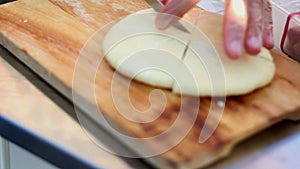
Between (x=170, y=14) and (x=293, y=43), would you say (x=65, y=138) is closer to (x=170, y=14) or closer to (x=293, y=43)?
(x=170, y=14)

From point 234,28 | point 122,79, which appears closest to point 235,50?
point 234,28

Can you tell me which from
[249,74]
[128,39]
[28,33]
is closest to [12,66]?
[28,33]

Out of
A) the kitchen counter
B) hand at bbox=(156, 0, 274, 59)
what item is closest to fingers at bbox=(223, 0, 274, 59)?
hand at bbox=(156, 0, 274, 59)

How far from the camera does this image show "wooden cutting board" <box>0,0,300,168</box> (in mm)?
625

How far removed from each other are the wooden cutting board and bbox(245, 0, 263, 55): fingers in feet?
0.18

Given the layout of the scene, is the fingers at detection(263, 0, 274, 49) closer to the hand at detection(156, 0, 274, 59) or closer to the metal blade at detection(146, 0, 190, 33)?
the hand at detection(156, 0, 274, 59)

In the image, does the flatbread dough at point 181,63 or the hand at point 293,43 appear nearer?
the flatbread dough at point 181,63

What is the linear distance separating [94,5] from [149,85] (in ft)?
0.79

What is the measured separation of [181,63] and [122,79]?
0.08m

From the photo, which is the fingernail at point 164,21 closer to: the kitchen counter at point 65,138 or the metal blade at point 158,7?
the metal blade at point 158,7

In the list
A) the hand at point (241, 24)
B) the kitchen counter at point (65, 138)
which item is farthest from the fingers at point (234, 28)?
the kitchen counter at point (65, 138)

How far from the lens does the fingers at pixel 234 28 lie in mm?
702

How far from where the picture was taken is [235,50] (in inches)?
27.6

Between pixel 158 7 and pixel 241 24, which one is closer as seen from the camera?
pixel 241 24
